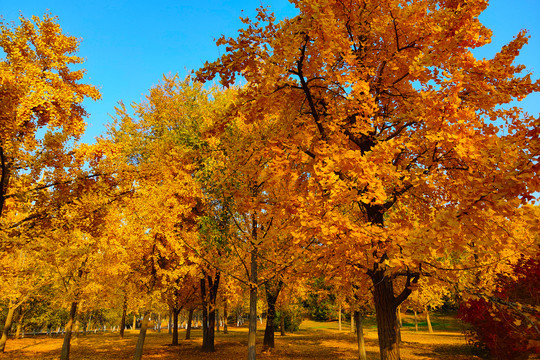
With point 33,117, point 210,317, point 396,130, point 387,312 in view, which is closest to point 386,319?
point 387,312

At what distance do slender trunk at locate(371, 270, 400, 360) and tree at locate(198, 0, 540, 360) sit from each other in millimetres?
17

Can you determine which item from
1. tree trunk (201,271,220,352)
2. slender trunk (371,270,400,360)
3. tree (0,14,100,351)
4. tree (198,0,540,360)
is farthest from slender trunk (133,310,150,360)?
tree (198,0,540,360)

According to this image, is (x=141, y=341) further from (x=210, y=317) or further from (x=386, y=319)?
(x=386, y=319)

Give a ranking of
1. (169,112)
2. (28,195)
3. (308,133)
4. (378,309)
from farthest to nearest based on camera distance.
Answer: (169,112) → (28,195) → (378,309) → (308,133)

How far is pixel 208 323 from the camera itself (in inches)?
699

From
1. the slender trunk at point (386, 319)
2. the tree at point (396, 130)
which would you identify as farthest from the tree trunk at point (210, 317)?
the tree at point (396, 130)

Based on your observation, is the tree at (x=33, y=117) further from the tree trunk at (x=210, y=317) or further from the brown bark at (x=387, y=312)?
the tree trunk at (x=210, y=317)

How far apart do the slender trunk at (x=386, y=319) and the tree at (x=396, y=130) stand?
17mm

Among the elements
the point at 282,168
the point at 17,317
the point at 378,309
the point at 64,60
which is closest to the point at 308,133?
the point at 282,168

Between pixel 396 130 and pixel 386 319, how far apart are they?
3451mm

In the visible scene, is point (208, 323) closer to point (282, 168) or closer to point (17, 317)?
point (282, 168)

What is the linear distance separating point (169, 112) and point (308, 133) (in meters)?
14.1

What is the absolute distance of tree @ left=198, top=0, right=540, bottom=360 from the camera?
119 inches

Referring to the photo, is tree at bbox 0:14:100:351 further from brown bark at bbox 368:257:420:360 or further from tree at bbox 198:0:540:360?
brown bark at bbox 368:257:420:360
